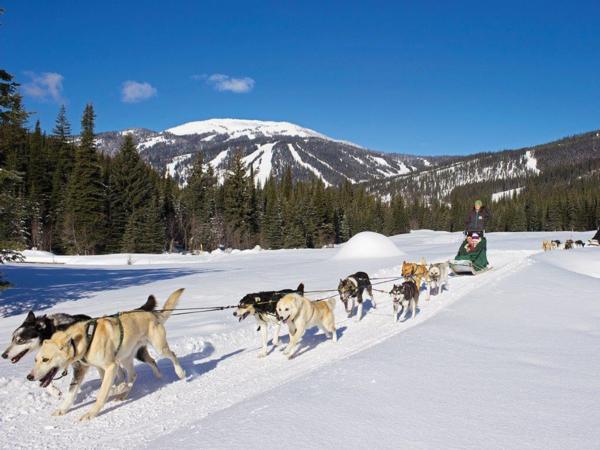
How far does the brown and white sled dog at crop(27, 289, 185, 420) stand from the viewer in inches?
168

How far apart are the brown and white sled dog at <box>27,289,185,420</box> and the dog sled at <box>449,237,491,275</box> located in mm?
10610

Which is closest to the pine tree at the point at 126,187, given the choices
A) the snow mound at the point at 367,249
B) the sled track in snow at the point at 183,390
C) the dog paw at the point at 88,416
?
the snow mound at the point at 367,249

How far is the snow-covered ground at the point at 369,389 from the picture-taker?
3297 mm

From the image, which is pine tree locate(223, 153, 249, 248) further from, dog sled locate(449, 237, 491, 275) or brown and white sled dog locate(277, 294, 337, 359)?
brown and white sled dog locate(277, 294, 337, 359)

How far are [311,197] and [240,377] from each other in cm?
5872

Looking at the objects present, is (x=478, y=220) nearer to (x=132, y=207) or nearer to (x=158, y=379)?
(x=158, y=379)

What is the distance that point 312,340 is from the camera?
7.58 metres

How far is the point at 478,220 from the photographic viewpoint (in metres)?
14.6

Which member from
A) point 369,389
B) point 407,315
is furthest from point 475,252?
point 369,389

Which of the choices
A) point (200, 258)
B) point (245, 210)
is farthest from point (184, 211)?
point (200, 258)

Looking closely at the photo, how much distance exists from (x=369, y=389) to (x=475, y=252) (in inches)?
436

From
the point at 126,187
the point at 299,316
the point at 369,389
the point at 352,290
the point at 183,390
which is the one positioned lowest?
the point at 183,390

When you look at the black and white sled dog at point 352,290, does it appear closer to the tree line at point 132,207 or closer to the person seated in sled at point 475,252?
the person seated in sled at point 475,252

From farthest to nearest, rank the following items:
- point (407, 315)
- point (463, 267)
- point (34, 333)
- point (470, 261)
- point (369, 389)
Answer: point (470, 261) → point (463, 267) → point (407, 315) → point (34, 333) → point (369, 389)
